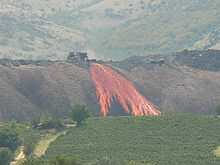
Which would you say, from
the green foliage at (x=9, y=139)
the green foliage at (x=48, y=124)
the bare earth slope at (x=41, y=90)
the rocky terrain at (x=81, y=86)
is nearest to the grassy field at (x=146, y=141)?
the green foliage at (x=48, y=124)

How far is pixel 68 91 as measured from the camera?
166750 mm

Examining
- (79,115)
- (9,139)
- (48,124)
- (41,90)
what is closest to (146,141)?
(79,115)

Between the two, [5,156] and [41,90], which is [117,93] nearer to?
[41,90]

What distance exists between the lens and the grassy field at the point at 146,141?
352 feet

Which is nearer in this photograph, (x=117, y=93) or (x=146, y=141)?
(x=146, y=141)

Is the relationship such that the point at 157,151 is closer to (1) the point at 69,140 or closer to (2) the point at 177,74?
(1) the point at 69,140

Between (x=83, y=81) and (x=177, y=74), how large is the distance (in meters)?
27.0

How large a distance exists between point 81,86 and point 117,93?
26.5ft

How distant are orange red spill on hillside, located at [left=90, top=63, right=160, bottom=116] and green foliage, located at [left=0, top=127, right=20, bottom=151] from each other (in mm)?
47387

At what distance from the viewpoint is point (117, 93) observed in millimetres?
172875

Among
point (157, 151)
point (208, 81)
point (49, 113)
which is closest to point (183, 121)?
point (157, 151)

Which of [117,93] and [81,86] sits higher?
[81,86]

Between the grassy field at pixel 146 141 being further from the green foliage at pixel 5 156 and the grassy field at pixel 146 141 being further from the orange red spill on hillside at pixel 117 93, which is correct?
the orange red spill on hillside at pixel 117 93

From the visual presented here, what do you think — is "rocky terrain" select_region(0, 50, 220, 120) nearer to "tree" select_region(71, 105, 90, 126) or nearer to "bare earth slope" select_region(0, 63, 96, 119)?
"bare earth slope" select_region(0, 63, 96, 119)
